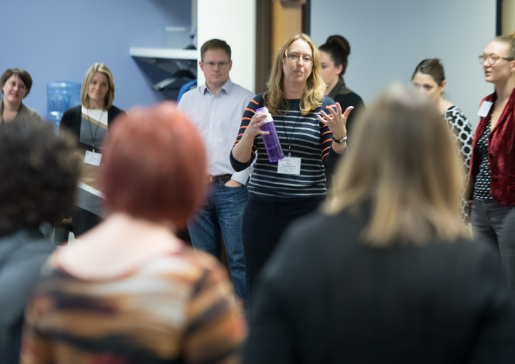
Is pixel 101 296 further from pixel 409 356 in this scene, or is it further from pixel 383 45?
pixel 383 45

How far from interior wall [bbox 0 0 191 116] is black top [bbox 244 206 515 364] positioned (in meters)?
5.93

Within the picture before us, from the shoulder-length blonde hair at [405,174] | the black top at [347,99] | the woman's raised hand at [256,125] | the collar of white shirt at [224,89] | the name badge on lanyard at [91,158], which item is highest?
the collar of white shirt at [224,89]

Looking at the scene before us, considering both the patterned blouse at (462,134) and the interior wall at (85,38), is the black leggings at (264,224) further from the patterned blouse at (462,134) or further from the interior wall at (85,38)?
the interior wall at (85,38)

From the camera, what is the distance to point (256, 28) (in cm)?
347

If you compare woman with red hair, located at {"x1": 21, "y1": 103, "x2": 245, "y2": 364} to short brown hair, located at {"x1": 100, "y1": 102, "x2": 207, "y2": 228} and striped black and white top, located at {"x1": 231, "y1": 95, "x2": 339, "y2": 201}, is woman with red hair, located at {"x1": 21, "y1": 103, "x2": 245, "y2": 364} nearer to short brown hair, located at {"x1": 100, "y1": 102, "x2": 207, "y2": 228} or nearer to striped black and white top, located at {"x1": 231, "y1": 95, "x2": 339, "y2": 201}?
short brown hair, located at {"x1": 100, "y1": 102, "x2": 207, "y2": 228}

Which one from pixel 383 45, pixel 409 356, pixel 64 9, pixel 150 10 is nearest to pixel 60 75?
pixel 64 9

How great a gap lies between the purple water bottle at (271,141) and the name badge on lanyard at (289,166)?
0.03m

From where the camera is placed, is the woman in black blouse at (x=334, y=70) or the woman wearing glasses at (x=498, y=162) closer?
the woman wearing glasses at (x=498, y=162)

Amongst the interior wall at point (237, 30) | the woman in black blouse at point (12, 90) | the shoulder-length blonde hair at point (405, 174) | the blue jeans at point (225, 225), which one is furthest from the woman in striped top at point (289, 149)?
the woman in black blouse at point (12, 90)

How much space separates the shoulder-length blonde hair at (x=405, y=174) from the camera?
800 mm

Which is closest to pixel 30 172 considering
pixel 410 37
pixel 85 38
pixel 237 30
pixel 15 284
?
pixel 15 284

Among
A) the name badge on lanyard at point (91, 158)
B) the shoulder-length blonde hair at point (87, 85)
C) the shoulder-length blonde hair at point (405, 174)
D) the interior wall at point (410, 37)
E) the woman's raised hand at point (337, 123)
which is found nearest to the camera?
the shoulder-length blonde hair at point (405, 174)

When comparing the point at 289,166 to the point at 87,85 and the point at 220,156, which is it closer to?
the point at 220,156

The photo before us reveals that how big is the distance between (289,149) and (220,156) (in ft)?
2.44
